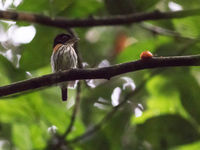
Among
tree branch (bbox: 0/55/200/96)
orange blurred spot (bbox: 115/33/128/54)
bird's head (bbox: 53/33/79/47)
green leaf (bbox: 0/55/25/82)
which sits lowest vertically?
orange blurred spot (bbox: 115/33/128/54)

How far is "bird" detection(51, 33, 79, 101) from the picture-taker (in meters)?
3.23

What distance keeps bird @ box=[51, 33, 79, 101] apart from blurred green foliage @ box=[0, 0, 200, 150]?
0.31 ft

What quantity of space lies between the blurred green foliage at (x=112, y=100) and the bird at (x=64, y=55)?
10 centimetres

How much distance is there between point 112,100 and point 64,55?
593mm

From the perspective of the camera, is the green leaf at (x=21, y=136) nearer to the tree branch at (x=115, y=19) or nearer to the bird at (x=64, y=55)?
the bird at (x=64, y=55)

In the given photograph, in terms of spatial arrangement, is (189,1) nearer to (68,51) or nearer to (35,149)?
(68,51)

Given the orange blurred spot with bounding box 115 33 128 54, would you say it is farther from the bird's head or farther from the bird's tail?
the bird's tail

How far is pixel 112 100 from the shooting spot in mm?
3156

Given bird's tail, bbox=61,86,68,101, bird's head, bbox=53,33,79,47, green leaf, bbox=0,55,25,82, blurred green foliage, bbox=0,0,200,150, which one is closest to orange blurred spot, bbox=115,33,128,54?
blurred green foliage, bbox=0,0,200,150

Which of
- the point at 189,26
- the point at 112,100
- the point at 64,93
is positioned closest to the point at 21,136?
the point at 64,93

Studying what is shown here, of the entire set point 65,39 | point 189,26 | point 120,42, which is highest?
point 189,26

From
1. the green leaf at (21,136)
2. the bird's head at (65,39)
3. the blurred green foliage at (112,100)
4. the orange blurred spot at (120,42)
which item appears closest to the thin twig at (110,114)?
the blurred green foliage at (112,100)

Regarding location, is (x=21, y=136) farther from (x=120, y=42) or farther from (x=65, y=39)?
(x=120, y=42)

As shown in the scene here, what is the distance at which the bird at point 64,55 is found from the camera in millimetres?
3234
